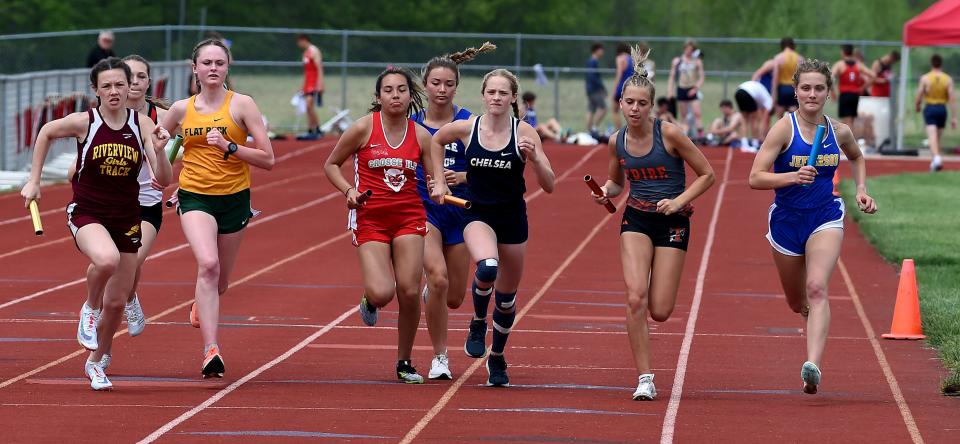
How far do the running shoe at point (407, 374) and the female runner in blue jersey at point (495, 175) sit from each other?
15.9 inches

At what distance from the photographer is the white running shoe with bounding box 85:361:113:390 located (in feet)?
30.2

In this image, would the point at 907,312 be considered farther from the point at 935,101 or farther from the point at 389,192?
the point at 935,101

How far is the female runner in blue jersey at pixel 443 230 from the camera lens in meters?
9.61

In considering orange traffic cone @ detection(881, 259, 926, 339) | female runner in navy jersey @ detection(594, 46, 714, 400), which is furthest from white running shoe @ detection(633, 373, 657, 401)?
orange traffic cone @ detection(881, 259, 926, 339)

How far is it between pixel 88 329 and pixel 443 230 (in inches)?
78.2

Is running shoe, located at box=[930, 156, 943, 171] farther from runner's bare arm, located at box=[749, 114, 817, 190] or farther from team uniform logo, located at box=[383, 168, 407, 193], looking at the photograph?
team uniform logo, located at box=[383, 168, 407, 193]

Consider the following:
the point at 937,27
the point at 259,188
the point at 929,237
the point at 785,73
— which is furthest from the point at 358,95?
the point at 929,237

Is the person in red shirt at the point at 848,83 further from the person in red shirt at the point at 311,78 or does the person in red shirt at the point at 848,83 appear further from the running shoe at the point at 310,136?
the running shoe at the point at 310,136

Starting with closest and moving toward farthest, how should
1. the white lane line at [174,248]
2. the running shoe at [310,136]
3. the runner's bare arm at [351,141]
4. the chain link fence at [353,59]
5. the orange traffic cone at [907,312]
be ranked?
the runner's bare arm at [351,141]
the orange traffic cone at [907,312]
the white lane line at [174,248]
the running shoe at [310,136]
the chain link fence at [353,59]

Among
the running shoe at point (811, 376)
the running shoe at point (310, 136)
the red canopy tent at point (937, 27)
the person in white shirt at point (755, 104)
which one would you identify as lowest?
the running shoe at point (811, 376)

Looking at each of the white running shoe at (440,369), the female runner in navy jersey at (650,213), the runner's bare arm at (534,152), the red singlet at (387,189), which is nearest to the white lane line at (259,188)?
the white running shoe at (440,369)

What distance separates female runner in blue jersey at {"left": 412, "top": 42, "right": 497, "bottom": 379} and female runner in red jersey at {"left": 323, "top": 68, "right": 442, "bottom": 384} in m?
0.17

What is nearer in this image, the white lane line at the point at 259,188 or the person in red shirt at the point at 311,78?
the white lane line at the point at 259,188

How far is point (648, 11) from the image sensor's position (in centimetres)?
7531
